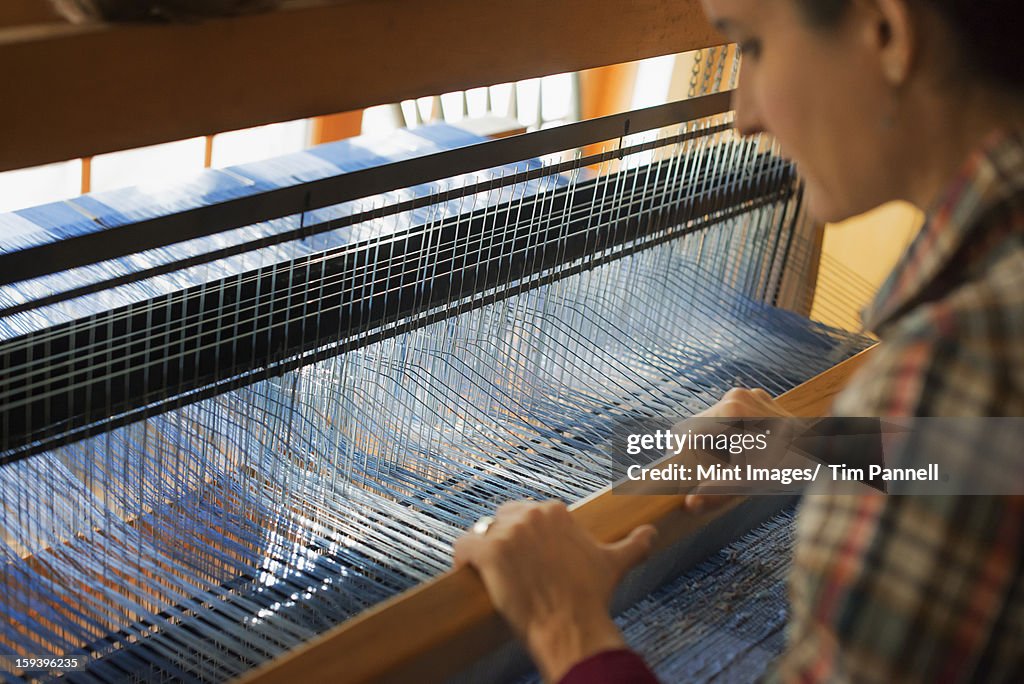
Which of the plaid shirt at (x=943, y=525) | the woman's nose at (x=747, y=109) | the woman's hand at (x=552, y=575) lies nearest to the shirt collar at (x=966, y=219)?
Result: the plaid shirt at (x=943, y=525)

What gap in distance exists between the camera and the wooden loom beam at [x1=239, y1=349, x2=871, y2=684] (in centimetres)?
71

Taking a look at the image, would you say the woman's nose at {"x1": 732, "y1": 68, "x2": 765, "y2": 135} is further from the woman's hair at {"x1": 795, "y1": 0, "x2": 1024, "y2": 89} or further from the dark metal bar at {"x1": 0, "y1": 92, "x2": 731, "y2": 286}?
the dark metal bar at {"x1": 0, "y1": 92, "x2": 731, "y2": 286}

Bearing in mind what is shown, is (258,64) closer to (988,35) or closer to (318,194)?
(318,194)

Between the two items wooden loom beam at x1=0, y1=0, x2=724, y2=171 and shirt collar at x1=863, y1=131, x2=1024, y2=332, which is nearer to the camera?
shirt collar at x1=863, y1=131, x2=1024, y2=332

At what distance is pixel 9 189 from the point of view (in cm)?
345

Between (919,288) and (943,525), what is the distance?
0.15 m

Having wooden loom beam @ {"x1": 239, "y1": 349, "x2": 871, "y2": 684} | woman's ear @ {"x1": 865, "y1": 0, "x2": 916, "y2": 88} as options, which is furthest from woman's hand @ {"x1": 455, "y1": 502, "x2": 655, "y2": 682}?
woman's ear @ {"x1": 865, "y1": 0, "x2": 916, "y2": 88}

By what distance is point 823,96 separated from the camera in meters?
0.62

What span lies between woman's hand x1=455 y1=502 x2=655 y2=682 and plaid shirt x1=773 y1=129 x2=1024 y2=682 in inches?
7.8

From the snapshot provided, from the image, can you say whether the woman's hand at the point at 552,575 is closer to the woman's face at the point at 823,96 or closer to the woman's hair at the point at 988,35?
the woman's face at the point at 823,96

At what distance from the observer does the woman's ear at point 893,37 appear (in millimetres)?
549

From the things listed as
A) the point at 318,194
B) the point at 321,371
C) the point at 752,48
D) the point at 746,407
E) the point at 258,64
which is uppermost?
the point at 752,48

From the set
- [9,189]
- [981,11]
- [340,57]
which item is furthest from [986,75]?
[9,189]

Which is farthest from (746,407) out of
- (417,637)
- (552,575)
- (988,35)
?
(988,35)
